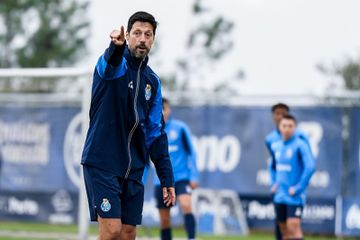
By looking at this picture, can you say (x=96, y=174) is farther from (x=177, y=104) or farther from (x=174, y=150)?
(x=177, y=104)

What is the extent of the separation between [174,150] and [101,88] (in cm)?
690

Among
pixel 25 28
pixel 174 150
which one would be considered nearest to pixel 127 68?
pixel 174 150

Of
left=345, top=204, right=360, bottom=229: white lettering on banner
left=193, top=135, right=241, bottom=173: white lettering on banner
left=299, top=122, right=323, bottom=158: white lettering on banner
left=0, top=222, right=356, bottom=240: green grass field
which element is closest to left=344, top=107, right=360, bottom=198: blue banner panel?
left=345, top=204, right=360, bottom=229: white lettering on banner

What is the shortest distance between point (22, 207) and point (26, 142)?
5.29 ft

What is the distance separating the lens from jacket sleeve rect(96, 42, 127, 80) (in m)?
8.73

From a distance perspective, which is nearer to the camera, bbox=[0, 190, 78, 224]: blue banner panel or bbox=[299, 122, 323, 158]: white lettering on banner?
bbox=[299, 122, 323, 158]: white lettering on banner

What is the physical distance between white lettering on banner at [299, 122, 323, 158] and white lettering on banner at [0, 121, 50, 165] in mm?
6639

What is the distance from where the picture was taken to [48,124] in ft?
82.0

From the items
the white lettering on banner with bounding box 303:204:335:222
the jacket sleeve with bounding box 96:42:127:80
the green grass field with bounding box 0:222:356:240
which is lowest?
the green grass field with bounding box 0:222:356:240

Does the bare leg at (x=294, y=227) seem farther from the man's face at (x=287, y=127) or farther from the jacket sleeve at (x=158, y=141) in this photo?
the jacket sleeve at (x=158, y=141)

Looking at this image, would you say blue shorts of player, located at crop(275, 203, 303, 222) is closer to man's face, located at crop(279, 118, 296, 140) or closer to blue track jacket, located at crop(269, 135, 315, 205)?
blue track jacket, located at crop(269, 135, 315, 205)

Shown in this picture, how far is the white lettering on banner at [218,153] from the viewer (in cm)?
2292

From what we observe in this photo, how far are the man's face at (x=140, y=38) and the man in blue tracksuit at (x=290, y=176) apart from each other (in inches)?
231

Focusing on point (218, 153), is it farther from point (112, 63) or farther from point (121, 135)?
point (112, 63)
